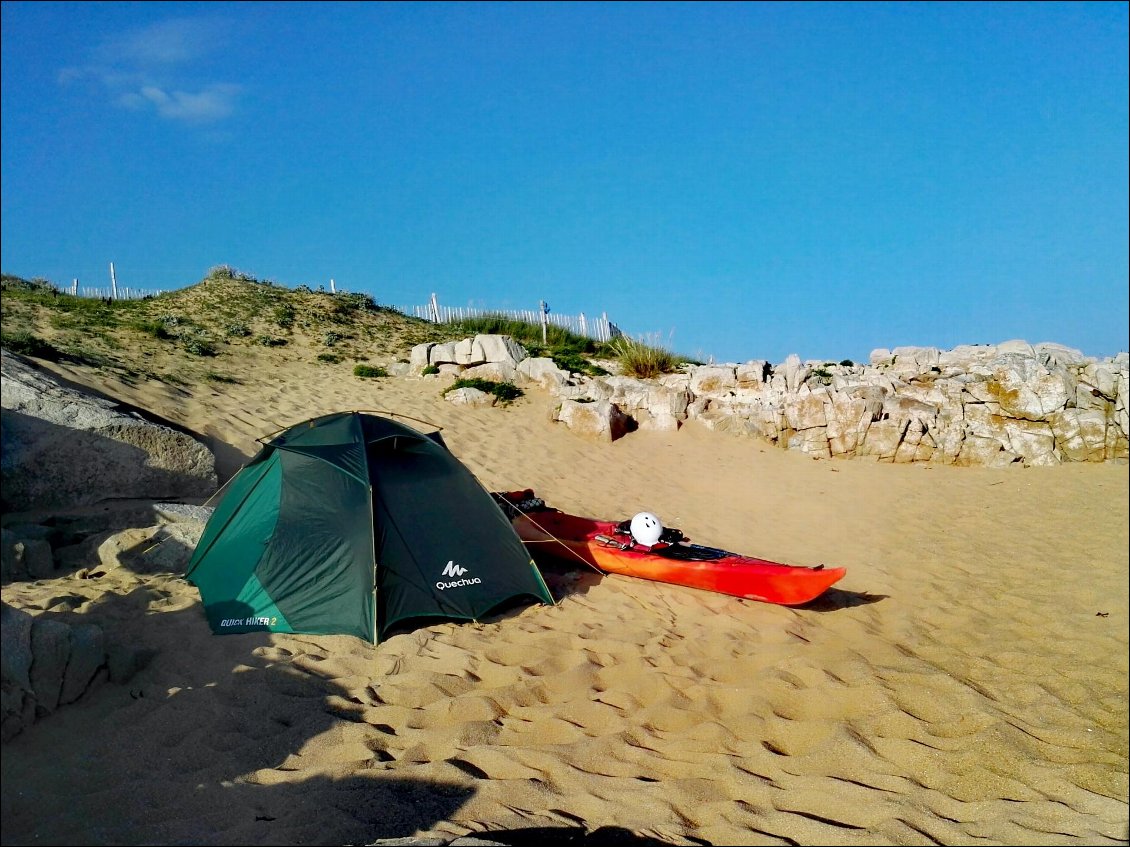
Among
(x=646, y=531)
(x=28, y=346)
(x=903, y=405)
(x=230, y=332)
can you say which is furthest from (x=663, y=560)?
(x=230, y=332)

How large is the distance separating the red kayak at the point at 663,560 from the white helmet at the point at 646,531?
6 centimetres

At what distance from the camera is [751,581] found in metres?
7.27

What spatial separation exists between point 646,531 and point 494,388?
8.71 m

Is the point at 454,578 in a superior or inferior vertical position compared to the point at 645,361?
inferior

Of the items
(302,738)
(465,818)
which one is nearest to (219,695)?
(302,738)

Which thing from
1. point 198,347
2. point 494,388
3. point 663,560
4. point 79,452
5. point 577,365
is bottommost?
point 663,560

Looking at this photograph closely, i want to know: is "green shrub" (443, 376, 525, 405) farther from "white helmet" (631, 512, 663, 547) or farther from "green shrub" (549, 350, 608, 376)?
"white helmet" (631, 512, 663, 547)

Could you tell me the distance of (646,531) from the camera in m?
7.82

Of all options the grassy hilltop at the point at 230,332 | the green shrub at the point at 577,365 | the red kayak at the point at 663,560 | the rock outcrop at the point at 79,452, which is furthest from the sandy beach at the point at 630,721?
the green shrub at the point at 577,365

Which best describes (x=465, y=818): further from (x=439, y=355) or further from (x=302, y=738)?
(x=439, y=355)

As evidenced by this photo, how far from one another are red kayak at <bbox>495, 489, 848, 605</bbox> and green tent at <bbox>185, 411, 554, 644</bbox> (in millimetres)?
1171

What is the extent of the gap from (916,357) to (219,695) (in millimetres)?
16978

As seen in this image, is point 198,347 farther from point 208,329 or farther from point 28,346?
point 28,346

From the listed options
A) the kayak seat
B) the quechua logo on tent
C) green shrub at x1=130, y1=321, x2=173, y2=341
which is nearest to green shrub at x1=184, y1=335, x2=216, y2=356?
green shrub at x1=130, y1=321, x2=173, y2=341
